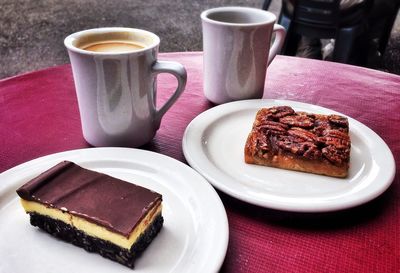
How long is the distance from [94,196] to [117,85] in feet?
0.72

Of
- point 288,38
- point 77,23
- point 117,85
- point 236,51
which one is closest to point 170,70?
point 117,85

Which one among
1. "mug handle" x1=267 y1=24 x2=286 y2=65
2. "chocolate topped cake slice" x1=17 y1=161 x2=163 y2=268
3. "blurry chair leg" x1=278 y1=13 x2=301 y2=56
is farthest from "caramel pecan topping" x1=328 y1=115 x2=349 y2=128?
"blurry chair leg" x1=278 y1=13 x2=301 y2=56

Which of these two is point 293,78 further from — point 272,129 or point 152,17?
point 152,17

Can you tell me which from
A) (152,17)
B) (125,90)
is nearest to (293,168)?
(125,90)

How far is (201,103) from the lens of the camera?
37.0 inches

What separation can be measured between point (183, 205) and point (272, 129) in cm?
24

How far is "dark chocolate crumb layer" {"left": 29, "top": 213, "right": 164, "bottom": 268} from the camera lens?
0.49 meters

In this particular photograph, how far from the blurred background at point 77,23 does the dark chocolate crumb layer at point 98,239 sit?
240cm

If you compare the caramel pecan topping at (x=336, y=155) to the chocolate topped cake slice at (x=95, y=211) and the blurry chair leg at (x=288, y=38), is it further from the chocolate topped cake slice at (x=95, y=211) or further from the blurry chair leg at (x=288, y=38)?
the blurry chair leg at (x=288, y=38)

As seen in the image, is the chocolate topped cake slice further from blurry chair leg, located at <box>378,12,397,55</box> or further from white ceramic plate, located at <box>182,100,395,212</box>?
blurry chair leg, located at <box>378,12,397,55</box>

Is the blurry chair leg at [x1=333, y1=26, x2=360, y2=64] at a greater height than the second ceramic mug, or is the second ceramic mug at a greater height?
the second ceramic mug

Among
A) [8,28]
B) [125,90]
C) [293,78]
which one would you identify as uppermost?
[125,90]

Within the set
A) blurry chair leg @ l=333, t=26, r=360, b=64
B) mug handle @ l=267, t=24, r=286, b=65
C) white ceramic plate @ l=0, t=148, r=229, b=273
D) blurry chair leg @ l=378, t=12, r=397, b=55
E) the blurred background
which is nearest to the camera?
white ceramic plate @ l=0, t=148, r=229, b=273

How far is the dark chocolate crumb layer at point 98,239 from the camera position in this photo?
0.49 meters
